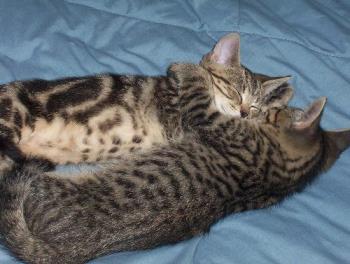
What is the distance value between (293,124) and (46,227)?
3.54 ft

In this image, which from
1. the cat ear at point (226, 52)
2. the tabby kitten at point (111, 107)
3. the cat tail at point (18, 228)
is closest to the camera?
the cat tail at point (18, 228)

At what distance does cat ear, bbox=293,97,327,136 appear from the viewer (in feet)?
6.75

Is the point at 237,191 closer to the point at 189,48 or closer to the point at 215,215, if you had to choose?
the point at 215,215

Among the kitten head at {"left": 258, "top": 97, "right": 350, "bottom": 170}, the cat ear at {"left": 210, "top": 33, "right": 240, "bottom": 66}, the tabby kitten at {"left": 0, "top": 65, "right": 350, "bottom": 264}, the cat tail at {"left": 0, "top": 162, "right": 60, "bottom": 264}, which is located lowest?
the cat tail at {"left": 0, "top": 162, "right": 60, "bottom": 264}

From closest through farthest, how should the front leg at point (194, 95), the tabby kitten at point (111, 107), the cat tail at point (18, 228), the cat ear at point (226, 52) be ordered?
the cat tail at point (18, 228) < the tabby kitten at point (111, 107) < the front leg at point (194, 95) < the cat ear at point (226, 52)

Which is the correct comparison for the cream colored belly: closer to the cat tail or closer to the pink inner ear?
the cat tail

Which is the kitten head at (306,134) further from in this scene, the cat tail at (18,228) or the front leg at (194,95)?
the cat tail at (18,228)

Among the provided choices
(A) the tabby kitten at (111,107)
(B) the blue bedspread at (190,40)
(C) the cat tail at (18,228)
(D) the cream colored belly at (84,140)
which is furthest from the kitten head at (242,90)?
(C) the cat tail at (18,228)

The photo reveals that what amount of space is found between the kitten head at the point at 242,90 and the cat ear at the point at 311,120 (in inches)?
7.9

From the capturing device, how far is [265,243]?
A: 1.96m

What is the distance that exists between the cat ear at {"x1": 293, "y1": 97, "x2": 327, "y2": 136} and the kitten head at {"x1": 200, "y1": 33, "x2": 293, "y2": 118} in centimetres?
20

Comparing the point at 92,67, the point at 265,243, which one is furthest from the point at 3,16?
the point at 265,243

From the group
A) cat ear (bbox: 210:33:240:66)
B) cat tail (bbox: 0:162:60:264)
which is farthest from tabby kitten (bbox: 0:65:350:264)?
cat ear (bbox: 210:33:240:66)

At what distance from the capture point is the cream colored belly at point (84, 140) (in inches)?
80.5
